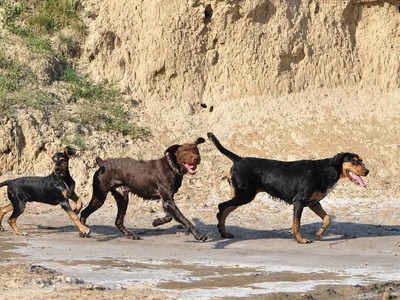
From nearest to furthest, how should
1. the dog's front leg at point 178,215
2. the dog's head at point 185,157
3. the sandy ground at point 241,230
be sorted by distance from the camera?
1. the sandy ground at point 241,230
2. the dog's front leg at point 178,215
3. the dog's head at point 185,157

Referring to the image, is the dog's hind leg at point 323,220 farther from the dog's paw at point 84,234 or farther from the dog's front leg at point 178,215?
the dog's paw at point 84,234

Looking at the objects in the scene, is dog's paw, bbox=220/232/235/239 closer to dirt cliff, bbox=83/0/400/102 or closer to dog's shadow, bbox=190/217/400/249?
dog's shadow, bbox=190/217/400/249

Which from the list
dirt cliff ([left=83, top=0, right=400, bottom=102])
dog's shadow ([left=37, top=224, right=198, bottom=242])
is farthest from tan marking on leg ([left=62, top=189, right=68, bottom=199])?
dirt cliff ([left=83, top=0, right=400, bottom=102])

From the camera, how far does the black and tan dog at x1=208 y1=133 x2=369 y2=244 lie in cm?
1114

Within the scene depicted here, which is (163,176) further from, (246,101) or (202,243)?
(246,101)

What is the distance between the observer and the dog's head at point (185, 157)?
10961 mm

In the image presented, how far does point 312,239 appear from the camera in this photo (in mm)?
11469

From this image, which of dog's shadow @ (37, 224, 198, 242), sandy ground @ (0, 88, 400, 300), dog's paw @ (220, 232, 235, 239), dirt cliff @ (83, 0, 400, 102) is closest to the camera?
sandy ground @ (0, 88, 400, 300)

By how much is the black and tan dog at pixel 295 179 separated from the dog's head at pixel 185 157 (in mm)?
753

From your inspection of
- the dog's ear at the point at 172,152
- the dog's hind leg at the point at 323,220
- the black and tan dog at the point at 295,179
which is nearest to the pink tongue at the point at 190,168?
the dog's ear at the point at 172,152

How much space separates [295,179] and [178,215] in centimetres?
179

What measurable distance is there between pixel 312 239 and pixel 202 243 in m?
1.71

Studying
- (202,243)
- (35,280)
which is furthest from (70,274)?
(202,243)

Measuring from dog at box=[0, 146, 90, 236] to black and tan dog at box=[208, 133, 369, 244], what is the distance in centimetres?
223
